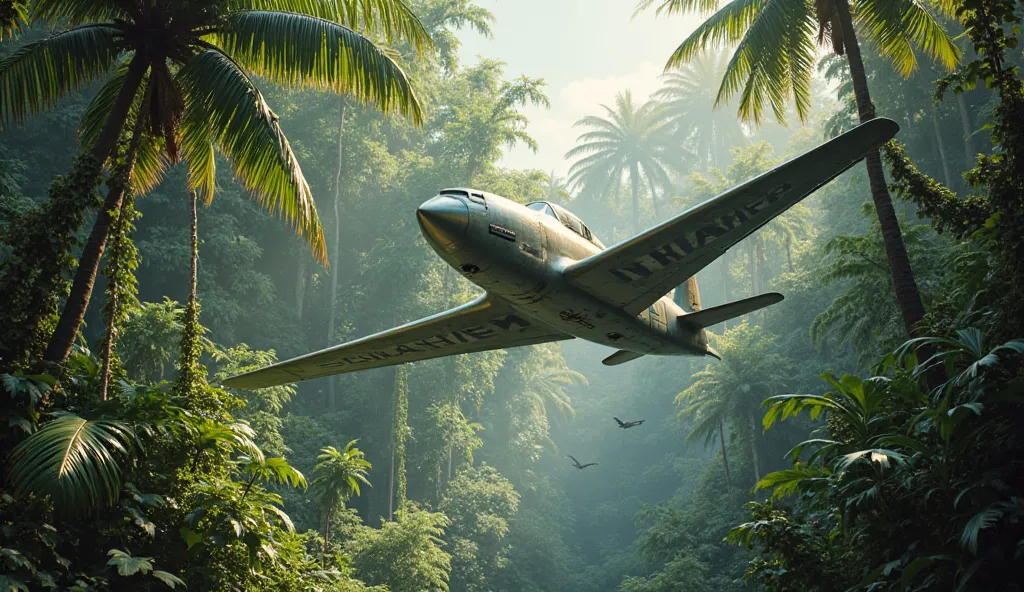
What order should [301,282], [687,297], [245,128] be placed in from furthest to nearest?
1. [301,282]
2. [687,297]
3. [245,128]

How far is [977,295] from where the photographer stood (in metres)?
6.46

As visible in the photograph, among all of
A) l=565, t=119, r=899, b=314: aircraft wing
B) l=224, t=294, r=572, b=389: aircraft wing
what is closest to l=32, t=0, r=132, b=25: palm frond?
l=224, t=294, r=572, b=389: aircraft wing

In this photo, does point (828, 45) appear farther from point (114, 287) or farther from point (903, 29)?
point (114, 287)

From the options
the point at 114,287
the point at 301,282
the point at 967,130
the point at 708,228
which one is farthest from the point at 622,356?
the point at 301,282

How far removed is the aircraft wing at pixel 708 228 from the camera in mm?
6516

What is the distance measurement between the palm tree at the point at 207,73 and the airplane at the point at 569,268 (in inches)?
89.1

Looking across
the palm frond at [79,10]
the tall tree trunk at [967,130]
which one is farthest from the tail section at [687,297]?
the tall tree trunk at [967,130]

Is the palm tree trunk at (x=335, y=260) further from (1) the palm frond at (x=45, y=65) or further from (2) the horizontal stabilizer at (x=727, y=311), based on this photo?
(2) the horizontal stabilizer at (x=727, y=311)

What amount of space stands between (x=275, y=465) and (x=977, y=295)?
8.05m

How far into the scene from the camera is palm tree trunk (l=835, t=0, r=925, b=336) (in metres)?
10.1

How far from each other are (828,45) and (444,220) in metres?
9.89

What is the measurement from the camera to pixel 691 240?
7.36 m

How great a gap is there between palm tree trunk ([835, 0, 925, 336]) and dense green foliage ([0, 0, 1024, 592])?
9.5 inches

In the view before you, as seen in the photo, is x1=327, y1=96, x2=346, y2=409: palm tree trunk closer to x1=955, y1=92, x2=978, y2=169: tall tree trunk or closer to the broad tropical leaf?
x1=955, y1=92, x2=978, y2=169: tall tree trunk
